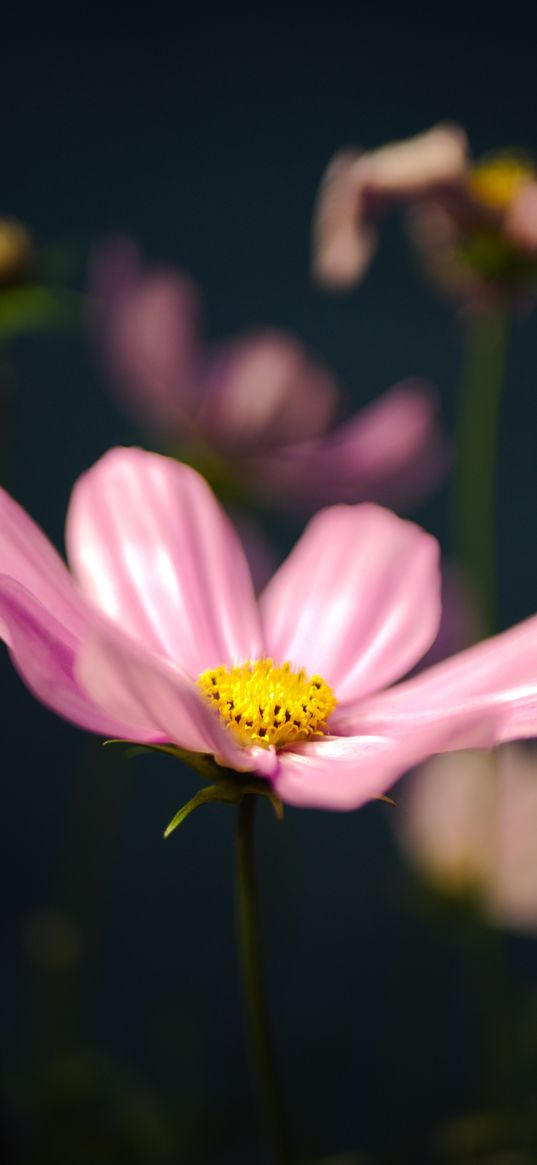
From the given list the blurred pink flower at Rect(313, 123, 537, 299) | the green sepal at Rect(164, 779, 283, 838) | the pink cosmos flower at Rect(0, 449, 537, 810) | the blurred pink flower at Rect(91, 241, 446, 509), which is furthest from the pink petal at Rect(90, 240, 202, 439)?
the green sepal at Rect(164, 779, 283, 838)

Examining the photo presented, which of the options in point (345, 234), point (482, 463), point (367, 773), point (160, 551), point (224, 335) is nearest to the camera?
point (367, 773)

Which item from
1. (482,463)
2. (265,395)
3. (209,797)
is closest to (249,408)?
(265,395)

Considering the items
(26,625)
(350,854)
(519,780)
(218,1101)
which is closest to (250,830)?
(26,625)

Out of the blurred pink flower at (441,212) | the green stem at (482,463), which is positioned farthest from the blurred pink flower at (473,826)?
the blurred pink flower at (441,212)

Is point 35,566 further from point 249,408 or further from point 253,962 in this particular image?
point 249,408

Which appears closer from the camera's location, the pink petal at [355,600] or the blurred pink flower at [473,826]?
the pink petal at [355,600]

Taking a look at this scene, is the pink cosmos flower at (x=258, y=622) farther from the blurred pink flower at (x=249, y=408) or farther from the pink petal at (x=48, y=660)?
the blurred pink flower at (x=249, y=408)
